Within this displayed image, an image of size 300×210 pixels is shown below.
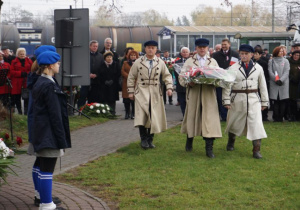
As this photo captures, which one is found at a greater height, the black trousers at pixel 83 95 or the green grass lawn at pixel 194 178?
the black trousers at pixel 83 95

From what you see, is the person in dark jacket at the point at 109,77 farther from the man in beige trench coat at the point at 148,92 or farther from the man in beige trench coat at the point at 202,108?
the man in beige trench coat at the point at 202,108

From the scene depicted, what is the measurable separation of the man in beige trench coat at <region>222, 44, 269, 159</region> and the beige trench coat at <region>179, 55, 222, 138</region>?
25 cm

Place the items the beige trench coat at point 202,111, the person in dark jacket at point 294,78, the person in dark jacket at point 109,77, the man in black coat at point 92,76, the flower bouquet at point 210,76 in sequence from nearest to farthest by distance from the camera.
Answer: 1. the flower bouquet at point 210,76
2. the beige trench coat at point 202,111
3. the person in dark jacket at point 294,78
4. the person in dark jacket at point 109,77
5. the man in black coat at point 92,76

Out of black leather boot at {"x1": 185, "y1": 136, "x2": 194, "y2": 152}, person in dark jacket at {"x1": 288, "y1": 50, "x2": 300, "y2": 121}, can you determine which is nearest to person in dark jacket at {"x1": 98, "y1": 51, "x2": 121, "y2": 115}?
person in dark jacket at {"x1": 288, "y1": 50, "x2": 300, "y2": 121}

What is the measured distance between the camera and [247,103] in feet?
33.2

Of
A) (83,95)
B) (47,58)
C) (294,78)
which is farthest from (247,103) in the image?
(83,95)

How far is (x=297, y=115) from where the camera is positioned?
15820mm

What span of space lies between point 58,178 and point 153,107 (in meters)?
2.90

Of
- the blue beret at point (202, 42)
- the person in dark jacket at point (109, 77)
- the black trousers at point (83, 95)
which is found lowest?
the black trousers at point (83, 95)

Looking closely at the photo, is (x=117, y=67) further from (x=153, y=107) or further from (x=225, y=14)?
(x=225, y=14)

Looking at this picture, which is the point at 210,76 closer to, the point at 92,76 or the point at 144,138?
the point at 144,138

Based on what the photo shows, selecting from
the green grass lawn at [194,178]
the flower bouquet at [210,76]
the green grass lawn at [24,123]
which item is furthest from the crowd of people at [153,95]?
the green grass lawn at [24,123]

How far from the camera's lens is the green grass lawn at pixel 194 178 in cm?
714

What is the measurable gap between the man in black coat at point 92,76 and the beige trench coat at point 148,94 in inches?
218
